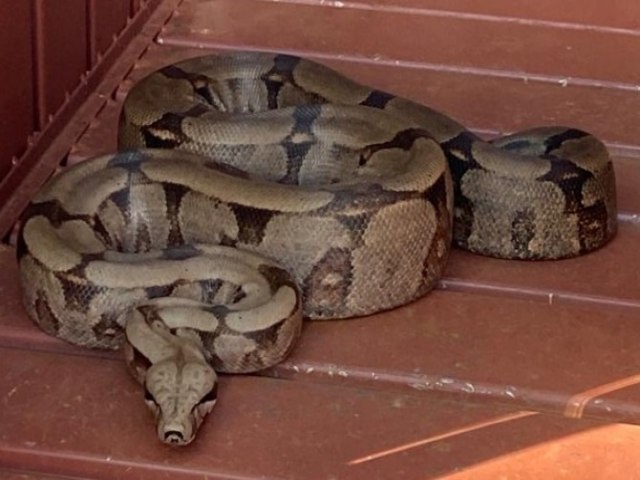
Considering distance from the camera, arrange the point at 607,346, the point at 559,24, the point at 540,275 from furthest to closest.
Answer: the point at 559,24 < the point at 540,275 < the point at 607,346

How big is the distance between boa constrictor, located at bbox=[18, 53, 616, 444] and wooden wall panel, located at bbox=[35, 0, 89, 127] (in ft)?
1.29

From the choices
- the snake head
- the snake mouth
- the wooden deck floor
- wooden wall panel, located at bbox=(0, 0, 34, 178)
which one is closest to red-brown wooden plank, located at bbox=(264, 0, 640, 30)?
the wooden deck floor

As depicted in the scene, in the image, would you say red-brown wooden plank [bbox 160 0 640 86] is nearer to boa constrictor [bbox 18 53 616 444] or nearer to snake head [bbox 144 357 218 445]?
boa constrictor [bbox 18 53 616 444]

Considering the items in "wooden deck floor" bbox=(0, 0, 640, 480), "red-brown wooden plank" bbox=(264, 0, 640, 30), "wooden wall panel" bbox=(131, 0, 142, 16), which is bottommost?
"wooden deck floor" bbox=(0, 0, 640, 480)

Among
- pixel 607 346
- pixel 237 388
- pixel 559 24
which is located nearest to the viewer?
pixel 237 388

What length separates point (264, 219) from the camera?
3.60 metres

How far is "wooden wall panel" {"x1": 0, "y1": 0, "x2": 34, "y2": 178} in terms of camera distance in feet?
13.4

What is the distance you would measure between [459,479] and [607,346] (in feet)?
2.41

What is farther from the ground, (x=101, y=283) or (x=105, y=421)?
(x=101, y=283)

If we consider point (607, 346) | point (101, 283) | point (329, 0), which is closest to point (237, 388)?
point (101, 283)

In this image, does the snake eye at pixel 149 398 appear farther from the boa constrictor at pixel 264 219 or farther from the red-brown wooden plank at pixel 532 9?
the red-brown wooden plank at pixel 532 9

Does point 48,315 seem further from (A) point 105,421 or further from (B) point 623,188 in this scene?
(B) point 623,188

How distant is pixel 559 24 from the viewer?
18.7ft

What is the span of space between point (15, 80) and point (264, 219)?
42.8 inches
